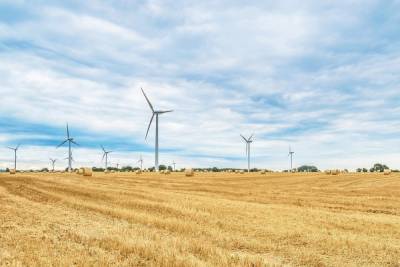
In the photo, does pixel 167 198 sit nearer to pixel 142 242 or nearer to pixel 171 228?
pixel 171 228

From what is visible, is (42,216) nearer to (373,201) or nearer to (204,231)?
(204,231)

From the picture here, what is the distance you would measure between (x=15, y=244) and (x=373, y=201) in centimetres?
2341

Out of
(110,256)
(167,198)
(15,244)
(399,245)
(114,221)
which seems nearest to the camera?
(110,256)

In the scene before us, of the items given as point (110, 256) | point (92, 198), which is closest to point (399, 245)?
point (110, 256)

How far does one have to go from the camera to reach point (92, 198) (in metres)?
30.4

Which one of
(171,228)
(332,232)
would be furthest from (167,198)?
(332,232)

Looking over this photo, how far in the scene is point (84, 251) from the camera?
1330cm

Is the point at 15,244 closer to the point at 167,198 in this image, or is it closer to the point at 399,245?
the point at 399,245

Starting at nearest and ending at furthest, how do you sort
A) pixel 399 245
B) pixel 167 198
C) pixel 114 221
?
pixel 399 245 → pixel 114 221 → pixel 167 198

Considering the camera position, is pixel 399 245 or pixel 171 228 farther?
pixel 171 228

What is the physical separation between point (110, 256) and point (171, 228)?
5.88 metres

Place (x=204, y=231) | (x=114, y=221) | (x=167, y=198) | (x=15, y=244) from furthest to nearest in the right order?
(x=167, y=198)
(x=114, y=221)
(x=204, y=231)
(x=15, y=244)

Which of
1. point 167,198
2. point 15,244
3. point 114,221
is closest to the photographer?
point 15,244

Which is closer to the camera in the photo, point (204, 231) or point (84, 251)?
point (84, 251)
